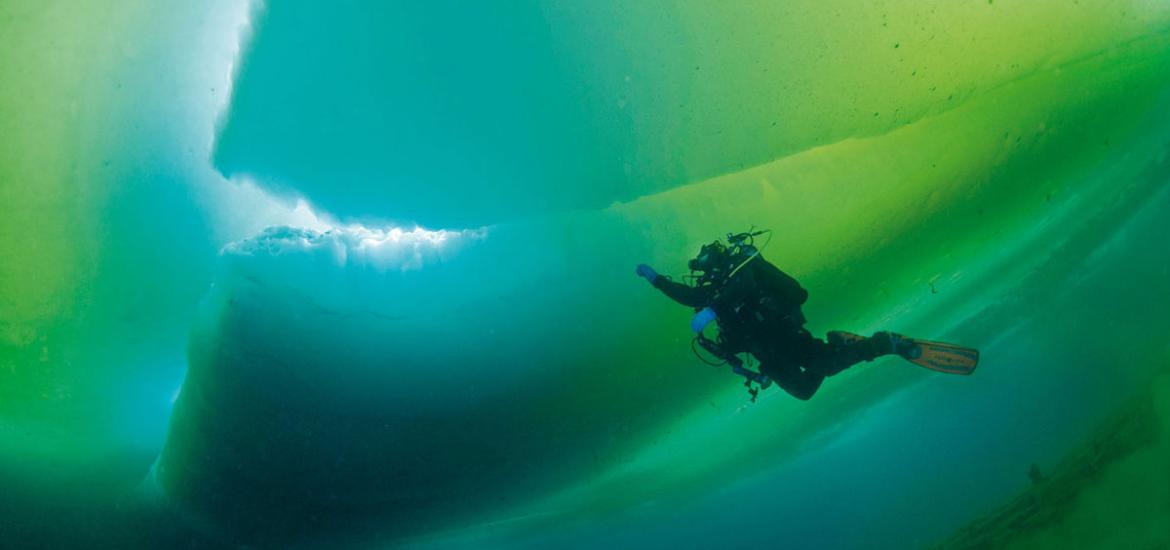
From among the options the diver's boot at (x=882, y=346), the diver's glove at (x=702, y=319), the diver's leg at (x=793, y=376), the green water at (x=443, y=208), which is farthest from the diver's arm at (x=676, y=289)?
the diver's boot at (x=882, y=346)

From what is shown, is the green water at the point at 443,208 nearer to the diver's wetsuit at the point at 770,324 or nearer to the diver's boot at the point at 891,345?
the diver's wetsuit at the point at 770,324

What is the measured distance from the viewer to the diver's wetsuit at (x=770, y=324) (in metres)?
5.37

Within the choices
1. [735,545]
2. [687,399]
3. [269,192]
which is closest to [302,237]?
[269,192]

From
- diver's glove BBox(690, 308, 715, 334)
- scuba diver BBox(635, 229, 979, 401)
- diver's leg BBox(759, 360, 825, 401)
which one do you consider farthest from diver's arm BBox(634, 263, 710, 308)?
diver's leg BBox(759, 360, 825, 401)

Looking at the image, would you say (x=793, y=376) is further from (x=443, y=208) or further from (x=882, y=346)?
(x=443, y=208)

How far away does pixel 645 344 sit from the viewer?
8484 mm

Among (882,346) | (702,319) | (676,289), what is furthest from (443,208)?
(882,346)

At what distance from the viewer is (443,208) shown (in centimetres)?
A: 595

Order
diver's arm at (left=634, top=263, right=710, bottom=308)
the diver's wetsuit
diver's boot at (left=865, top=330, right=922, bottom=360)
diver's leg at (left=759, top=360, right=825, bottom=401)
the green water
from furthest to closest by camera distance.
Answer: diver's leg at (left=759, top=360, right=825, bottom=401), diver's boot at (left=865, top=330, right=922, bottom=360), the diver's wetsuit, diver's arm at (left=634, top=263, right=710, bottom=308), the green water

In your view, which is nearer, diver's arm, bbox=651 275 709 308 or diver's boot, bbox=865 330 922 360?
diver's arm, bbox=651 275 709 308

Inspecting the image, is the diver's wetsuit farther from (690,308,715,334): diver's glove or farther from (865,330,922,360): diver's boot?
(690,308,715,334): diver's glove

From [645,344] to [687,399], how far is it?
3.03 m

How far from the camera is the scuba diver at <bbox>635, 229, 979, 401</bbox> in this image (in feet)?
17.7

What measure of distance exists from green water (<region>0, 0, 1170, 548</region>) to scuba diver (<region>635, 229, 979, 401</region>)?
1136 millimetres
